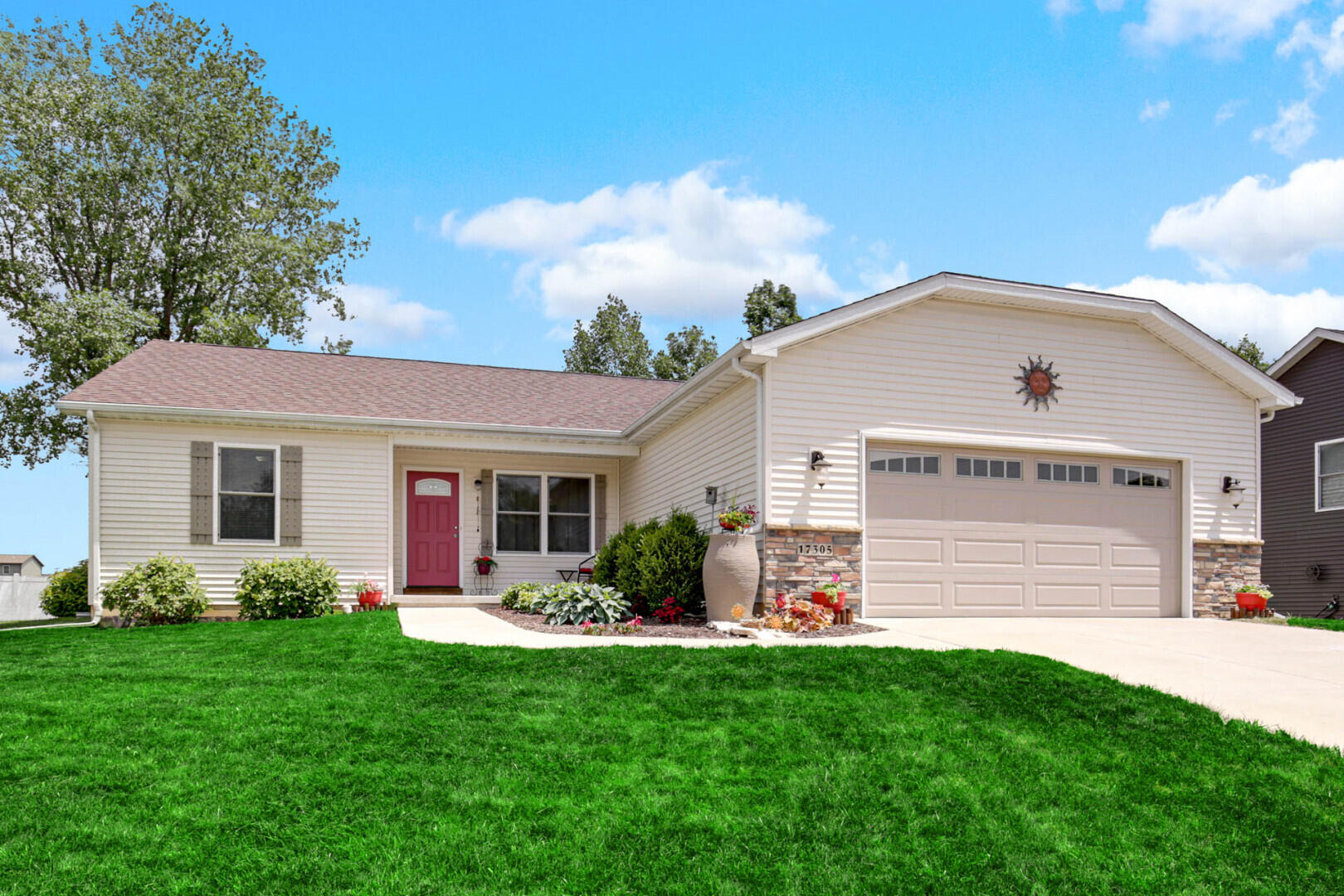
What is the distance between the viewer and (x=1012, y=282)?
11.9 m

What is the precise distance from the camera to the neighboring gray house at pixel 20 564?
45.7m

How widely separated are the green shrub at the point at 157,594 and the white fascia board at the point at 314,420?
1.99 meters

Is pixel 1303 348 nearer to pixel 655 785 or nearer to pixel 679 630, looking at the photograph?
pixel 679 630

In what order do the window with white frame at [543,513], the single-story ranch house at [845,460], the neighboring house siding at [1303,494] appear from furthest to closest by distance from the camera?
the neighboring house siding at [1303,494], the window with white frame at [543,513], the single-story ranch house at [845,460]

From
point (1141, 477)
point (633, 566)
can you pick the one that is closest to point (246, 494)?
point (633, 566)

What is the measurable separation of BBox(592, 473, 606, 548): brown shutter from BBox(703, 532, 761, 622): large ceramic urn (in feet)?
19.9

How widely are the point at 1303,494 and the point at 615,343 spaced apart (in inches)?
812

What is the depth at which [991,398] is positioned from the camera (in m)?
12.2

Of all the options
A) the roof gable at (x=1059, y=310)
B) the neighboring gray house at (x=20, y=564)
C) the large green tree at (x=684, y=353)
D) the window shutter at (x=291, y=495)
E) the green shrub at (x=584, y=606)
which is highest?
the large green tree at (x=684, y=353)

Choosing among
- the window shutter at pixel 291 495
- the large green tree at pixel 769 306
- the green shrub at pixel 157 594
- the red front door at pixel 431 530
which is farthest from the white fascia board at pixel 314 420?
the large green tree at pixel 769 306

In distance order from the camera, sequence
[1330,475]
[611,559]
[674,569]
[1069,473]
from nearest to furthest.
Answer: [674,569] < [1069,473] < [611,559] < [1330,475]

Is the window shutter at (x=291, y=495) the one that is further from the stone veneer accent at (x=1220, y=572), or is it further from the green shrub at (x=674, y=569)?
the stone veneer accent at (x=1220, y=572)

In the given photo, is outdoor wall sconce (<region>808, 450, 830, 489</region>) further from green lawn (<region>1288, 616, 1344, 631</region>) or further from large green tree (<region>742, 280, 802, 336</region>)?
large green tree (<region>742, 280, 802, 336</region>)

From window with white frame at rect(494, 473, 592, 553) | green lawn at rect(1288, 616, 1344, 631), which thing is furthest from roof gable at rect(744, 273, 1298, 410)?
window with white frame at rect(494, 473, 592, 553)
